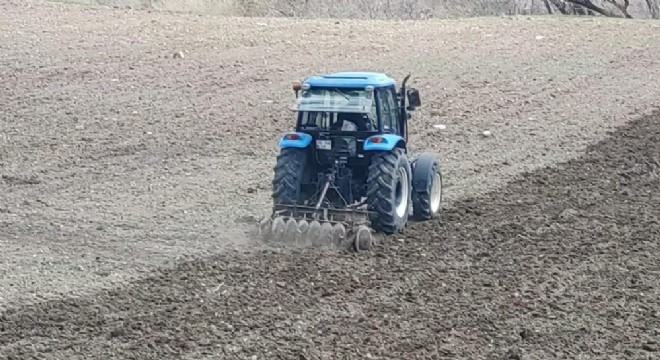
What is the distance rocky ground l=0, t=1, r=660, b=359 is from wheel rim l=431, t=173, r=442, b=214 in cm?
19

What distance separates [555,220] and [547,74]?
→ 34.3ft

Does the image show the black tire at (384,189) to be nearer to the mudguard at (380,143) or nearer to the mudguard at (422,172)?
the mudguard at (380,143)

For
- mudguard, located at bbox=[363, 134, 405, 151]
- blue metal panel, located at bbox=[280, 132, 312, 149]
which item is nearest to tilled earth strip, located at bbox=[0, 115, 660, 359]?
mudguard, located at bbox=[363, 134, 405, 151]

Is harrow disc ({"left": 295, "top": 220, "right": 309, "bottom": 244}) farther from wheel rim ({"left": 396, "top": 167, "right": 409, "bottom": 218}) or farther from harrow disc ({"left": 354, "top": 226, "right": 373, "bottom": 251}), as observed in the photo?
wheel rim ({"left": 396, "top": 167, "right": 409, "bottom": 218})

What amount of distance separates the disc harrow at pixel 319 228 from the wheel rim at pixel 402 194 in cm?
49

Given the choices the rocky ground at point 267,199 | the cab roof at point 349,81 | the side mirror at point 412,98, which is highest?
the cab roof at point 349,81

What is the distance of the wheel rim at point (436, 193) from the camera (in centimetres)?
1206

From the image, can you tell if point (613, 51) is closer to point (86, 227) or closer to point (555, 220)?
point (555, 220)

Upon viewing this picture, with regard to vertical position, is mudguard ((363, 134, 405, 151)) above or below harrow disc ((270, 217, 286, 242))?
above

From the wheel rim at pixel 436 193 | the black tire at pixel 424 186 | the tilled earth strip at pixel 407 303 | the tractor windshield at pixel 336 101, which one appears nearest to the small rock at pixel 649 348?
the tilled earth strip at pixel 407 303

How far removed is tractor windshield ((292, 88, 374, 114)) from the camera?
35.9 ft

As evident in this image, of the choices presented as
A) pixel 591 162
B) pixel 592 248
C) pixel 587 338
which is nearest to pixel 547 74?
pixel 591 162

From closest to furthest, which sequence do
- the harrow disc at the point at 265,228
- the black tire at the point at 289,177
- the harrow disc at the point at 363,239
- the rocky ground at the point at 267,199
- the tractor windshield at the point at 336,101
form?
the rocky ground at the point at 267,199 < the harrow disc at the point at 363,239 < the harrow disc at the point at 265,228 < the tractor windshield at the point at 336,101 < the black tire at the point at 289,177

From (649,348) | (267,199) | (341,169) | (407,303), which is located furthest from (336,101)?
(649,348)
